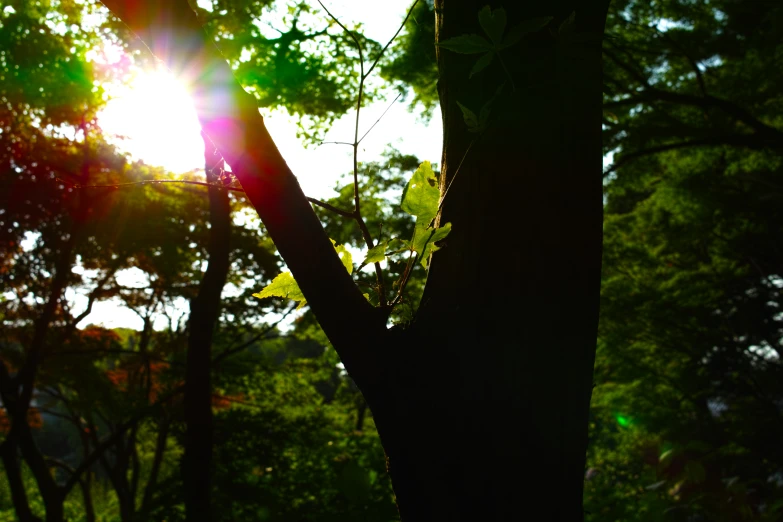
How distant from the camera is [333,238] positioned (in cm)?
386

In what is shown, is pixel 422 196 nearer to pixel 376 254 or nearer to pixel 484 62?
pixel 376 254

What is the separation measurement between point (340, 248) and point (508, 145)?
38 cm

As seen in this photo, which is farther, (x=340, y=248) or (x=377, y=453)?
(x=377, y=453)

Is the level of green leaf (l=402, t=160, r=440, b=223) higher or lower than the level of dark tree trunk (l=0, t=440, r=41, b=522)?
higher

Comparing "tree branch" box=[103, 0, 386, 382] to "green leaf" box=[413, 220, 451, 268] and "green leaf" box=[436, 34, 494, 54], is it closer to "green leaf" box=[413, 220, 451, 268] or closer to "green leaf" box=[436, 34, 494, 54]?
"green leaf" box=[413, 220, 451, 268]

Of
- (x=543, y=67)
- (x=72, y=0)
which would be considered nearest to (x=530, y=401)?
(x=543, y=67)

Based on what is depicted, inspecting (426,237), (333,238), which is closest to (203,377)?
(333,238)

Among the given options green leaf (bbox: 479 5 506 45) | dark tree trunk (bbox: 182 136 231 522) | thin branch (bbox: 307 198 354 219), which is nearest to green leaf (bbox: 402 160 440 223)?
thin branch (bbox: 307 198 354 219)

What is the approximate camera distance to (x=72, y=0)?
20.9 ft

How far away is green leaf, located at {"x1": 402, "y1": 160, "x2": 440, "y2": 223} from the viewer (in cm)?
94

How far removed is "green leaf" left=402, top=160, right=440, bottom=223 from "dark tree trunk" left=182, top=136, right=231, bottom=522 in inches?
151

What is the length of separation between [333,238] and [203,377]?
7.57 ft

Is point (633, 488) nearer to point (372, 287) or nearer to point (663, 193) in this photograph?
point (663, 193)

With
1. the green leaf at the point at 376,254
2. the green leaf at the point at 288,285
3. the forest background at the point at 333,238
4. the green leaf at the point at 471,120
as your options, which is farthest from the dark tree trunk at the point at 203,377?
the green leaf at the point at 471,120
